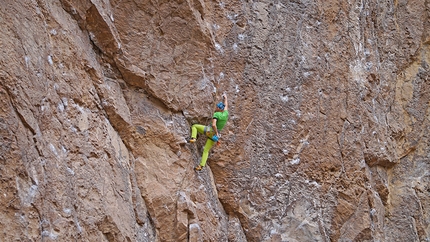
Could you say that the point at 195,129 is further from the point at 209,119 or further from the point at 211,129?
the point at 209,119

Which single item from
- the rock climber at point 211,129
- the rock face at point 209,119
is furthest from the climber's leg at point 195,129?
the rock face at point 209,119

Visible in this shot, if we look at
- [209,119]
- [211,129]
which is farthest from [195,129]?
[209,119]

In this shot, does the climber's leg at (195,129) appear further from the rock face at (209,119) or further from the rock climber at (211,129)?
the rock face at (209,119)

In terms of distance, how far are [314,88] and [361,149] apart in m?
1.64

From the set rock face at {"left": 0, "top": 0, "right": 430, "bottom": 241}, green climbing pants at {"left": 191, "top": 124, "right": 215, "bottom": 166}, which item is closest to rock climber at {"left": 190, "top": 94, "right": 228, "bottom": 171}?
green climbing pants at {"left": 191, "top": 124, "right": 215, "bottom": 166}

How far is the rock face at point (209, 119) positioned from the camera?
754cm

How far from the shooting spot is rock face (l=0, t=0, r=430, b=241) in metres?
7.54

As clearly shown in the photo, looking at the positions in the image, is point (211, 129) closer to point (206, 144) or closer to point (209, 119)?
point (206, 144)

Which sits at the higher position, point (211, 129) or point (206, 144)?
point (211, 129)

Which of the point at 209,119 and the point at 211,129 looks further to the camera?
the point at 209,119

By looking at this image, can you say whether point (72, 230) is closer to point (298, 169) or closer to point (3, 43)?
point (3, 43)

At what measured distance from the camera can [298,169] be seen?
11.2 meters

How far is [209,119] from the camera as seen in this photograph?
1052 cm

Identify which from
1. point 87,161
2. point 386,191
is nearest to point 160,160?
point 87,161
